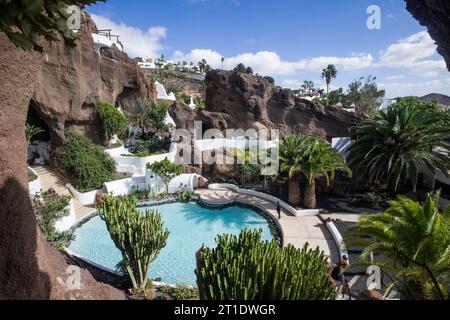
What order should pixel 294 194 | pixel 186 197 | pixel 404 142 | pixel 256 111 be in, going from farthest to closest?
pixel 256 111
pixel 186 197
pixel 294 194
pixel 404 142

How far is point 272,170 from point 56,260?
56.9 ft

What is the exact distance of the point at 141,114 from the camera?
2928 cm

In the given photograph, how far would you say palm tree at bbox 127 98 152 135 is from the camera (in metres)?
29.2

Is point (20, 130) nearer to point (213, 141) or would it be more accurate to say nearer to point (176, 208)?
point (176, 208)

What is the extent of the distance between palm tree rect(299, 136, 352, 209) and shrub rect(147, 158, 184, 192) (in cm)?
947

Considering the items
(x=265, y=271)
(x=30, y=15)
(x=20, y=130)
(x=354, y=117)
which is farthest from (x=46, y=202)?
(x=354, y=117)

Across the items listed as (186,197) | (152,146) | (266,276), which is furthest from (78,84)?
(266,276)

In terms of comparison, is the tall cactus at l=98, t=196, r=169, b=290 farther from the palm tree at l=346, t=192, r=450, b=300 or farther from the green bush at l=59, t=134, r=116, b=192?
the green bush at l=59, t=134, r=116, b=192

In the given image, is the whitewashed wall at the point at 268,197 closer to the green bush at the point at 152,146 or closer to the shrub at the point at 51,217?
the green bush at the point at 152,146


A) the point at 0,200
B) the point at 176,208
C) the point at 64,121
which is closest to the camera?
the point at 0,200

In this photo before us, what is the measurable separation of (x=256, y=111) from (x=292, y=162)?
13257mm

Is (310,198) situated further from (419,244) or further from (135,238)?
(135,238)

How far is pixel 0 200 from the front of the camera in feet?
17.9

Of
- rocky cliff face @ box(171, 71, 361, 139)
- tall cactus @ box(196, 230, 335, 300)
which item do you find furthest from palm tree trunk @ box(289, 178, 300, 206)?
tall cactus @ box(196, 230, 335, 300)
